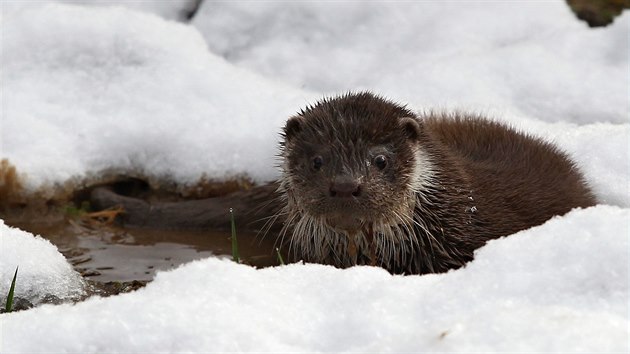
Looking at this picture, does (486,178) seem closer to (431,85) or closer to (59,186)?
(431,85)

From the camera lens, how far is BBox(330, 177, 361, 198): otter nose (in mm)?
3562

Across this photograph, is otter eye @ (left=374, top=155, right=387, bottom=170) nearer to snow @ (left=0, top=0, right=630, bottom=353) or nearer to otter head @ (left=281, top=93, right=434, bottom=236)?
otter head @ (left=281, top=93, right=434, bottom=236)

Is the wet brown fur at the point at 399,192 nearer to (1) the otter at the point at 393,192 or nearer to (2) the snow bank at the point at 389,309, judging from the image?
(1) the otter at the point at 393,192

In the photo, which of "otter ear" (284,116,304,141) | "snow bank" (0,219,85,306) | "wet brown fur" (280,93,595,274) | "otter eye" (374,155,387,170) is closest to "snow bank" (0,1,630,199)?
"wet brown fur" (280,93,595,274)

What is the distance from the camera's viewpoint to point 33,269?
11.1ft

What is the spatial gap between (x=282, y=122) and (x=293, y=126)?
1.20m

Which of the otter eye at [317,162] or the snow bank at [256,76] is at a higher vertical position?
the snow bank at [256,76]

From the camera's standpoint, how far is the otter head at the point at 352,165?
362 cm

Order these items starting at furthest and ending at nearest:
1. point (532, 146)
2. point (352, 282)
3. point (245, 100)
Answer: point (245, 100), point (532, 146), point (352, 282)

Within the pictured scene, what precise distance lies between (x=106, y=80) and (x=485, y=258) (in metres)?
3.55

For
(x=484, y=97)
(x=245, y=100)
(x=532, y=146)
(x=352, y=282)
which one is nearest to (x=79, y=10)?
(x=245, y=100)

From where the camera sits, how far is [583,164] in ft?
15.6

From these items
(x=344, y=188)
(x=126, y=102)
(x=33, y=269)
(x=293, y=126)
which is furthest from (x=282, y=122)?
(x=33, y=269)

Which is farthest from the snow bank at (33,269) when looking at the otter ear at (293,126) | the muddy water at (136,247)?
the otter ear at (293,126)
